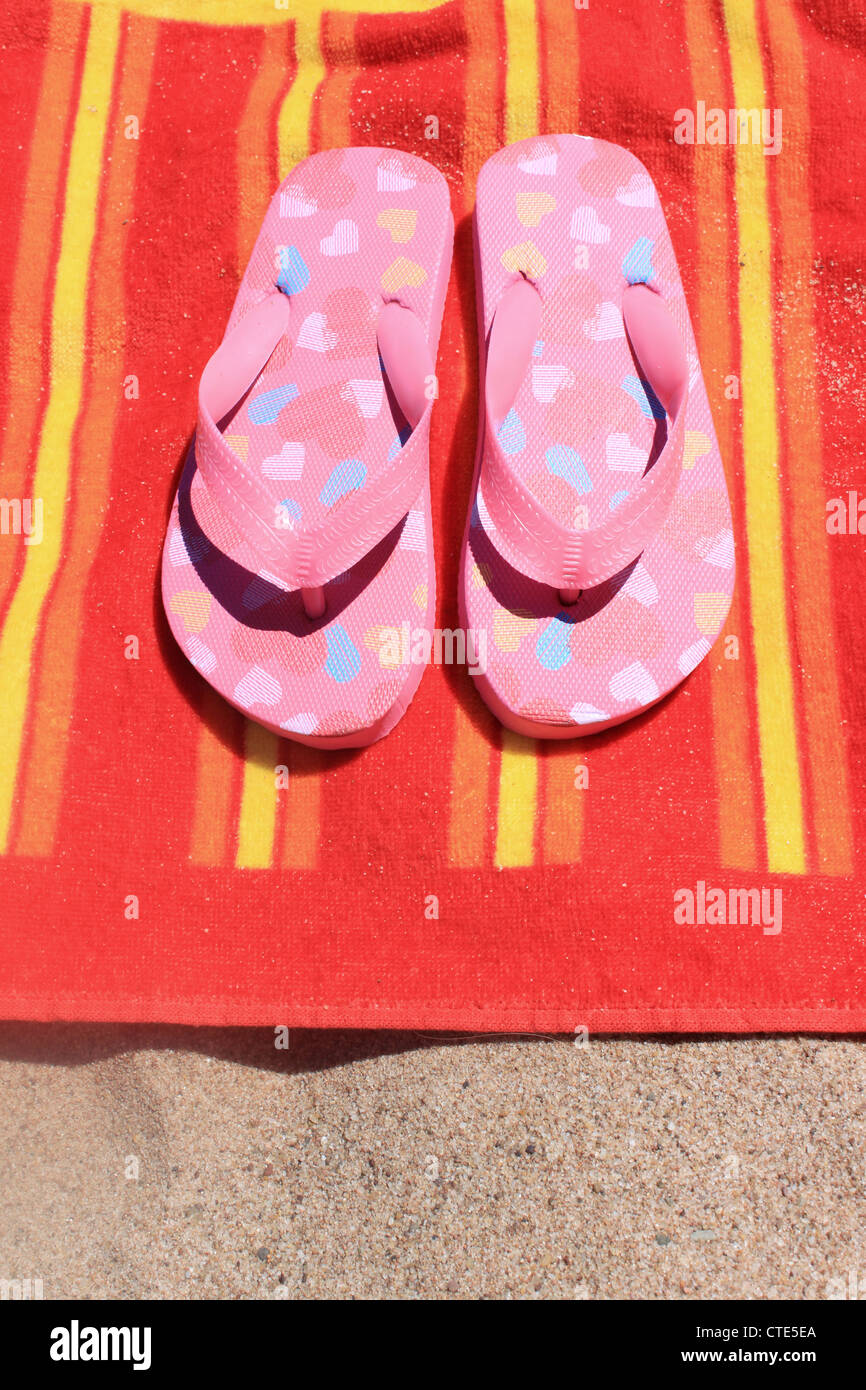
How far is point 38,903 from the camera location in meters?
1.28

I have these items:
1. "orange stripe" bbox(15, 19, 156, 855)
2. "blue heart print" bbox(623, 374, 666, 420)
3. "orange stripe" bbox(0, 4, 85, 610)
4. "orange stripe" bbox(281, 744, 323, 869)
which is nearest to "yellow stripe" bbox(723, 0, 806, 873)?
"blue heart print" bbox(623, 374, 666, 420)

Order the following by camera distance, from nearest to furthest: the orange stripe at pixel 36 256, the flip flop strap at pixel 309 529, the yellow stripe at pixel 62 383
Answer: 1. the flip flop strap at pixel 309 529
2. the yellow stripe at pixel 62 383
3. the orange stripe at pixel 36 256

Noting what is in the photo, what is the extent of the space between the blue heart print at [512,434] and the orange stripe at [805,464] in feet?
1.26

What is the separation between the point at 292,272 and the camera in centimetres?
147

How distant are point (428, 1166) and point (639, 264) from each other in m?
1.21

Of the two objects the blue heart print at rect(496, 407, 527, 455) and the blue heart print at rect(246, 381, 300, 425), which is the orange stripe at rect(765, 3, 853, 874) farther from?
the blue heart print at rect(246, 381, 300, 425)

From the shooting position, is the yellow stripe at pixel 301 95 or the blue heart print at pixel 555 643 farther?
the yellow stripe at pixel 301 95

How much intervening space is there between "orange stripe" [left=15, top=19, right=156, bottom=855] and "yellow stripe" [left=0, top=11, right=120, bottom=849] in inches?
0.7

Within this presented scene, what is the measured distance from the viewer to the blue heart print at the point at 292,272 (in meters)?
1.46

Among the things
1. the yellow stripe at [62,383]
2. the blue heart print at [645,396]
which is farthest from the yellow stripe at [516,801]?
the yellow stripe at [62,383]

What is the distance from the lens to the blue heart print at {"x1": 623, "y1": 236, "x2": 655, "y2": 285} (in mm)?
1445

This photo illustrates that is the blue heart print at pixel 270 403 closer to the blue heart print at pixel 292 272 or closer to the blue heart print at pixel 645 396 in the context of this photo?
the blue heart print at pixel 292 272

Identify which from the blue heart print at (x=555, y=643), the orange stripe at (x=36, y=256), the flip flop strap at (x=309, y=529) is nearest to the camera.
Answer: the flip flop strap at (x=309, y=529)

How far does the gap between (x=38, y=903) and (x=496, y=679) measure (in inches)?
24.7
